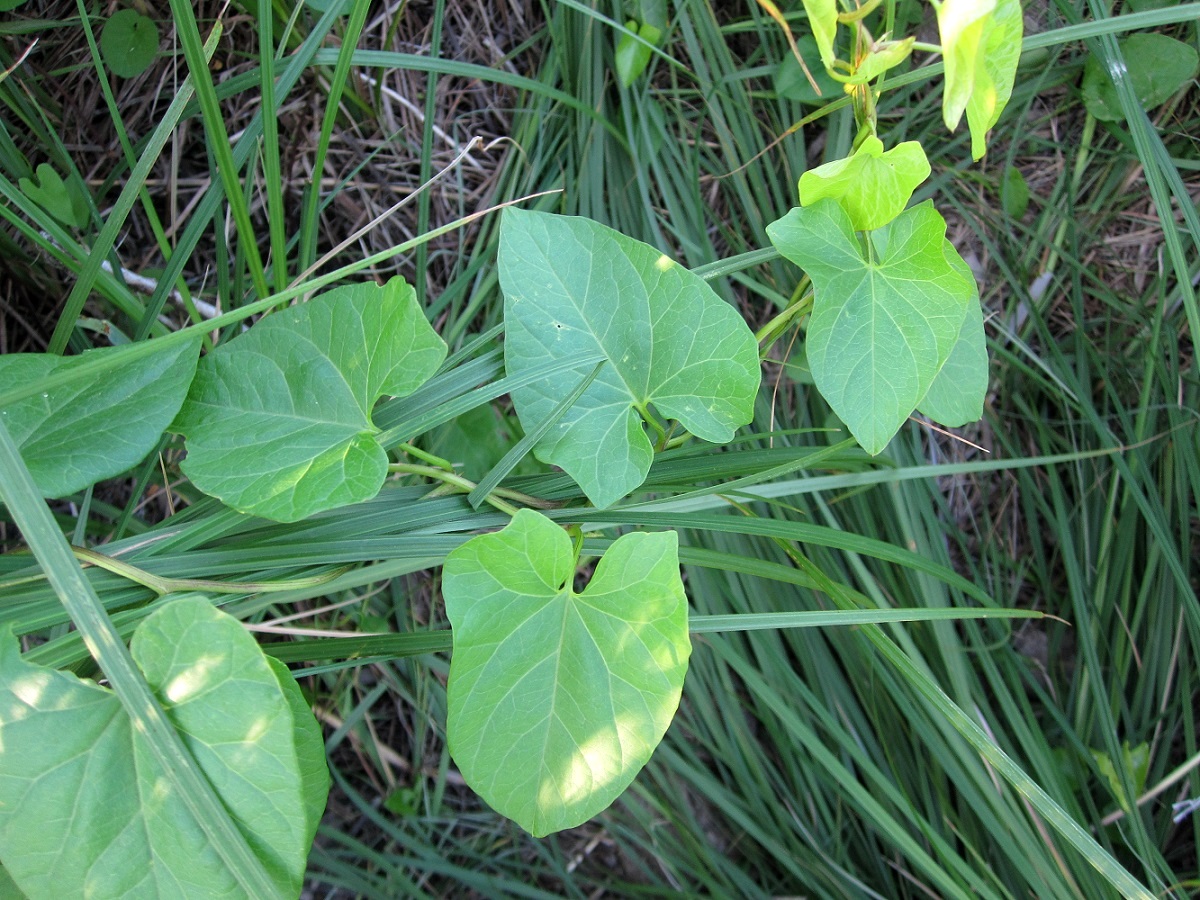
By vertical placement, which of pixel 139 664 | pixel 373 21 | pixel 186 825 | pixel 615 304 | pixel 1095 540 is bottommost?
pixel 1095 540

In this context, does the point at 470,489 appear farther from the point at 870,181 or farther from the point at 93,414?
the point at 870,181

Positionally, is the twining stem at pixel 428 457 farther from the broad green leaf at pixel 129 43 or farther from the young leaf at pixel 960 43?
the broad green leaf at pixel 129 43

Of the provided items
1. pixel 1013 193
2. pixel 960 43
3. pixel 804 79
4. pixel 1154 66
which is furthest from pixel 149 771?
pixel 1154 66

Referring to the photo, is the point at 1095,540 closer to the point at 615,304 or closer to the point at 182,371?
the point at 615,304

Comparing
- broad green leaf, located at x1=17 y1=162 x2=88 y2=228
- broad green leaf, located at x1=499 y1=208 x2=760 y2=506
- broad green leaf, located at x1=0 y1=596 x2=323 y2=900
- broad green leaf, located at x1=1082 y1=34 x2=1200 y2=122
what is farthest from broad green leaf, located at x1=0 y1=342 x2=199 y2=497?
broad green leaf, located at x1=1082 y1=34 x2=1200 y2=122

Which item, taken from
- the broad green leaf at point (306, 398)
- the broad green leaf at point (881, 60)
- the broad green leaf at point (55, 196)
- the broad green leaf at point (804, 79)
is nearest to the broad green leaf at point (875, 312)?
the broad green leaf at point (881, 60)

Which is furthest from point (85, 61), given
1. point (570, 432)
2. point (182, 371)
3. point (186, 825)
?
point (186, 825)
